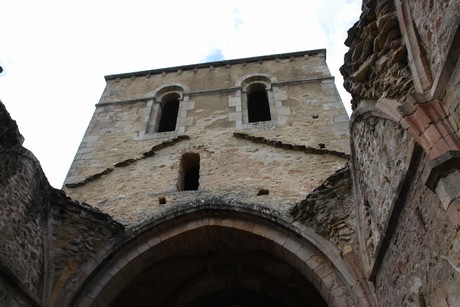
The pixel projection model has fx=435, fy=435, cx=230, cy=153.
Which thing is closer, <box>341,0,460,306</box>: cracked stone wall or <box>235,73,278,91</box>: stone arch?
<box>341,0,460,306</box>: cracked stone wall

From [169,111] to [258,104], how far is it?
1.90 metres

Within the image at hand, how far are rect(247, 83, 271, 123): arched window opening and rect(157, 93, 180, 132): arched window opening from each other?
5.10 ft

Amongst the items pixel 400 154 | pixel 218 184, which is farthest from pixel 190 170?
pixel 400 154

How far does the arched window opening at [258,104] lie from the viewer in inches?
343

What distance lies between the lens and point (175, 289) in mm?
6758

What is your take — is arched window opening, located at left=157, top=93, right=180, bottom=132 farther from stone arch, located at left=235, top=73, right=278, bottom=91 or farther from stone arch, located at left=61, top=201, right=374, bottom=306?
stone arch, located at left=61, top=201, right=374, bottom=306

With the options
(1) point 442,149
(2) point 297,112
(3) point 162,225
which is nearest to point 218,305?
(3) point 162,225

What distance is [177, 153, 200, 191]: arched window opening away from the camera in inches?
277

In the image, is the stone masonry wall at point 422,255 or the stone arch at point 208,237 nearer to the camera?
the stone masonry wall at point 422,255

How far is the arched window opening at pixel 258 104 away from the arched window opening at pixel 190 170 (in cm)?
177

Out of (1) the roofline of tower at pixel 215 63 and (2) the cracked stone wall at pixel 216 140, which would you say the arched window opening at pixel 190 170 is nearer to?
(2) the cracked stone wall at pixel 216 140

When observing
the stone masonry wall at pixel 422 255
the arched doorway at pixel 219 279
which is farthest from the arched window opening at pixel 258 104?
the stone masonry wall at pixel 422 255

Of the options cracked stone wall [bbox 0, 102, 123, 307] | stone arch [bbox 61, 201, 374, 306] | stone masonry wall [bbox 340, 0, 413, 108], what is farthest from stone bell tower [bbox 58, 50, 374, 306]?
stone masonry wall [bbox 340, 0, 413, 108]

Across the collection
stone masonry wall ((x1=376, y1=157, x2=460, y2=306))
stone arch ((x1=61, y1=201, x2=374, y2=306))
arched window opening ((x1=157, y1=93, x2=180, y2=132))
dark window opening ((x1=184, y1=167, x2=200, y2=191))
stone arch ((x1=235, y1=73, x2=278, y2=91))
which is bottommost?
stone masonry wall ((x1=376, y1=157, x2=460, y2=306))
